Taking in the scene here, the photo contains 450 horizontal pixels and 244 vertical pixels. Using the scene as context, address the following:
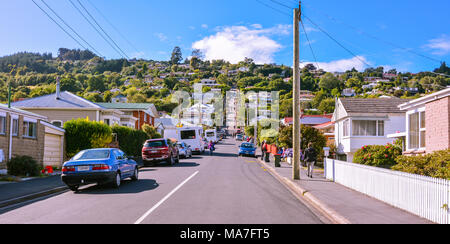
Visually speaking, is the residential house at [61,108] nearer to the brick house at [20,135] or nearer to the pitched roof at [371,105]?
the brick house at [20,135]

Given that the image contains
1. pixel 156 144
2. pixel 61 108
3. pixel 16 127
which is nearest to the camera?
pixel 16 127

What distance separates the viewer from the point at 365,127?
31.1 m

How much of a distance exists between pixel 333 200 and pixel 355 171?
3.15 m

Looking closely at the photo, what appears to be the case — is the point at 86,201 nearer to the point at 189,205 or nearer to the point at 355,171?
the point at 189,205

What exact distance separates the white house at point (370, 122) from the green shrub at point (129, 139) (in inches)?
702

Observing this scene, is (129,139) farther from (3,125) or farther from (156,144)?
(3,125)

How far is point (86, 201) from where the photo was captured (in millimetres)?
11477


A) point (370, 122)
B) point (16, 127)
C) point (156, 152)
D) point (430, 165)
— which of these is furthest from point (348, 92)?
point (430, 165)

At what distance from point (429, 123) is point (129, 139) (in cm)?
2422

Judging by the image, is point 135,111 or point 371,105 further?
point 135,111

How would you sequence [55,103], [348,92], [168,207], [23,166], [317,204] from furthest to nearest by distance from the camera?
[348,92], [55,103], [23,166], [317,204], [168,207]

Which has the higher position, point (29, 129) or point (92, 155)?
point (29, 129)

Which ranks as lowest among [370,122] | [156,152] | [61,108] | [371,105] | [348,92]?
[156,152]
